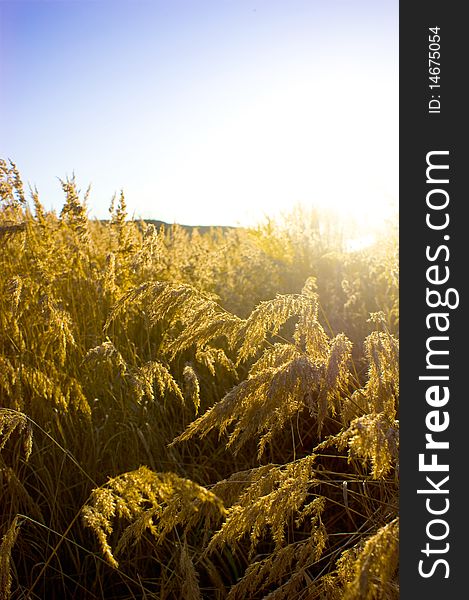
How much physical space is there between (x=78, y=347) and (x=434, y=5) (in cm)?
199

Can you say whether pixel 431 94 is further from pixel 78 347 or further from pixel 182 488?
pixel 78 347

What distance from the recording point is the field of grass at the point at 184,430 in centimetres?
149

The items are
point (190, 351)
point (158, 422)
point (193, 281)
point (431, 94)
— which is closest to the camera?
point (431, 94)

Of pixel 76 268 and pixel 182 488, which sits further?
pixel 76 268

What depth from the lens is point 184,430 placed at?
2.68 metres

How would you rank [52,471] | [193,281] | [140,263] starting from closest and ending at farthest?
1. [52,471]
2. [140,263]
3. [193,281]

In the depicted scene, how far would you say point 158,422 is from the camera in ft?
9.12

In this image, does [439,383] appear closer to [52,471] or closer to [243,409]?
[243,409]

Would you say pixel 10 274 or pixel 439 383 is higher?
pixel 10 274

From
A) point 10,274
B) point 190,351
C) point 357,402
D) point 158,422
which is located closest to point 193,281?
point 190,351

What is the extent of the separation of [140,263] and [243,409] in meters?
1.52

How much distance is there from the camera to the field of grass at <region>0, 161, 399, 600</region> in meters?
1.49

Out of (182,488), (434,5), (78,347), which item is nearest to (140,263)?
(78,347)

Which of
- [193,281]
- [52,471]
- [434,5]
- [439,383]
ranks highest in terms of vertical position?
[434,5]
